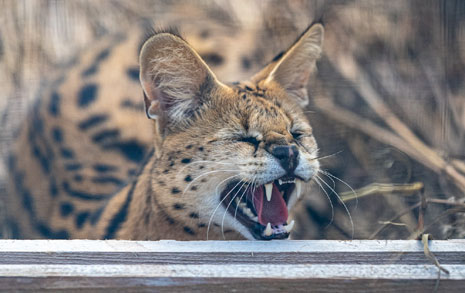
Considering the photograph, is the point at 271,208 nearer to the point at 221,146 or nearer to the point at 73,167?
the point at 221,146

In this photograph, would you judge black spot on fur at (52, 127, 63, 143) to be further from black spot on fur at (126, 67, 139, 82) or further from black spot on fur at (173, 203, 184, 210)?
black spot on fur at (173, 203, 184, 210)

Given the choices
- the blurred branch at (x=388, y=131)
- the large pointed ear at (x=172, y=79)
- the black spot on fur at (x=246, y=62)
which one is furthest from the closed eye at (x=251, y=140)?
the black spot on fur at (x=246, y=62)

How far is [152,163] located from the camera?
2109mm

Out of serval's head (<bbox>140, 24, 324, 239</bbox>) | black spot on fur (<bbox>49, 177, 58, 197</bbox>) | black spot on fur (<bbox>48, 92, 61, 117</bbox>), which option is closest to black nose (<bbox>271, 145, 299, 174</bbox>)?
serval's head (<bbox>140, 24, 324, 239</bbox>)

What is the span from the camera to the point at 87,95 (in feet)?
9.78

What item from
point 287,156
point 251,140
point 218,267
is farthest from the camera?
point 251,140

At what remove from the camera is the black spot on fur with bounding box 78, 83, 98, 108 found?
2.98 metres

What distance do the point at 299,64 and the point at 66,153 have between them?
139 centimetres

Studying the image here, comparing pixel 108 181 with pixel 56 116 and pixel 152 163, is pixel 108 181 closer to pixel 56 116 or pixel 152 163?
pixel 56 116

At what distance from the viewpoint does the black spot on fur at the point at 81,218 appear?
8.04 feet

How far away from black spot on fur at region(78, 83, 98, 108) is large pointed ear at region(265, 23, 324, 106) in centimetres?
119

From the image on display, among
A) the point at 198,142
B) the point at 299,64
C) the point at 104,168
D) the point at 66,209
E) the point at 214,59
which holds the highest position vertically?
the point at 299,64

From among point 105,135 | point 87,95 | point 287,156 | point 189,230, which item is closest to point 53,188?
point 105,135

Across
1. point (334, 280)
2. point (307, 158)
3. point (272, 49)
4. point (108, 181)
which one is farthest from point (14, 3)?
point (334, 280)
